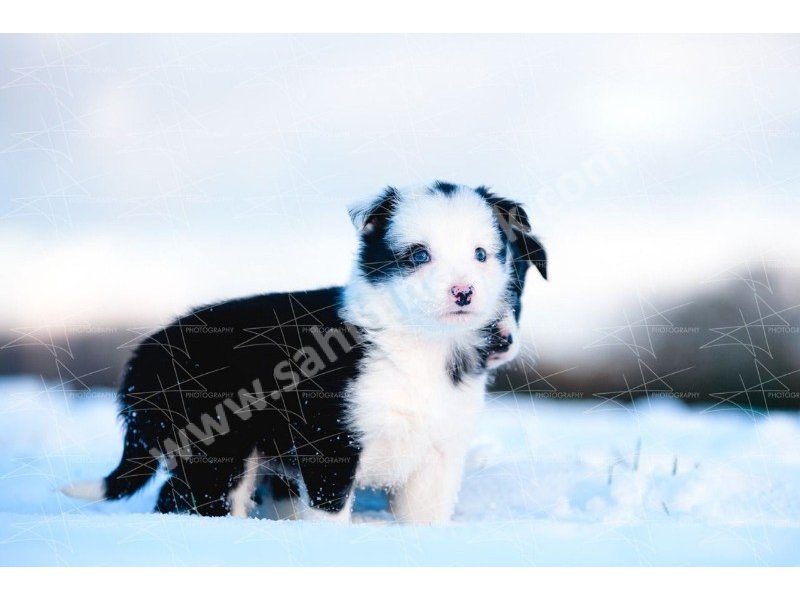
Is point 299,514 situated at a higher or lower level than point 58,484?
A: lower

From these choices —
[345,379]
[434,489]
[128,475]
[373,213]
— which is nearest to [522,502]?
[434,489]

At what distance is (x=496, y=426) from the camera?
149 inches

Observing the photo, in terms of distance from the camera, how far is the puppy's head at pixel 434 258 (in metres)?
3.17

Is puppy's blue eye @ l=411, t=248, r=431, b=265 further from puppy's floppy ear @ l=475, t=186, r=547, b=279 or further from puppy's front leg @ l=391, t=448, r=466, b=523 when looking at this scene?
puppy's front leg @ l=391, t=448, r=466, b=523

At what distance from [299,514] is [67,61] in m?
2.39

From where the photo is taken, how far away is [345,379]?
329 centimetres

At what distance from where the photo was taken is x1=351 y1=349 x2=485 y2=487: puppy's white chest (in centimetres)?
325

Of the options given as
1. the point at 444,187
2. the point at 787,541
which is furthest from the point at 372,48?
the point at 787,541

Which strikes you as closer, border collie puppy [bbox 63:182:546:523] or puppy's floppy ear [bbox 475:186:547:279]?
border collie puppy [bbox 63:182:546:523]

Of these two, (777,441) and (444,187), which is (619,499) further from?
(444,187)

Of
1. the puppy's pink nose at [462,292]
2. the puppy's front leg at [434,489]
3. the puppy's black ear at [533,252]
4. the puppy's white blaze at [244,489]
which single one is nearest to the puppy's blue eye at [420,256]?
the puppy's pink nose at [462,292]

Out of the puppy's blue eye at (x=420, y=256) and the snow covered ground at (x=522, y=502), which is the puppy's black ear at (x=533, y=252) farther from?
the snow covered ground at (x=522, y=502)

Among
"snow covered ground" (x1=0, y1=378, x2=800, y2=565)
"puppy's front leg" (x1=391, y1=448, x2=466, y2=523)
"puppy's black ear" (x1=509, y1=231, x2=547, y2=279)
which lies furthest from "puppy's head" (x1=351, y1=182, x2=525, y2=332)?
"snow covered ground" (x1=0, y1=378, x2=800, y2=565)

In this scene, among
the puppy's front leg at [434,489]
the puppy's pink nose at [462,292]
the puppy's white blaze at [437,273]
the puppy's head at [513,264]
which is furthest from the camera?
the puppy's head at [513,264]
